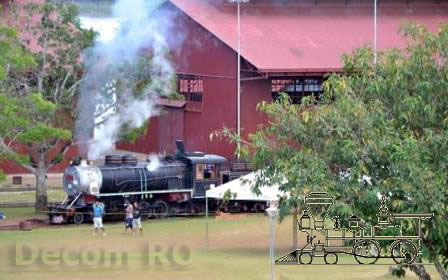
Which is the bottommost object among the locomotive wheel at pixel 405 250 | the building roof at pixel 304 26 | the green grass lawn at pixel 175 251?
the green grass lawn at pixel 175 251

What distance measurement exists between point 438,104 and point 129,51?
2896 centimetres

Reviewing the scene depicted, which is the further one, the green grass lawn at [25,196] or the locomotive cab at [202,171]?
the green grass lawn at [25,196]

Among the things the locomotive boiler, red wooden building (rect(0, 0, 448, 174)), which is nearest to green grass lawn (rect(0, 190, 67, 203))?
red wooden building (rect(0, 0, 448, 174))

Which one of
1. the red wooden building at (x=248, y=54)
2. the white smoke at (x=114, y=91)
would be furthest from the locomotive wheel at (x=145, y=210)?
the red wooden building at (x=248, y=54)

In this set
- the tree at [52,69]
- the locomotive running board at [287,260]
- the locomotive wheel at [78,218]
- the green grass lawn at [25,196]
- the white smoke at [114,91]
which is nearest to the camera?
the locomotive running board at [287,260]

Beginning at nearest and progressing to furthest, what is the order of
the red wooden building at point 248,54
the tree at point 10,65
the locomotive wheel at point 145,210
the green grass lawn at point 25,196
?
the tree at point 10,65 → the locomotive wheel at point 145,210 → the green grass lawn at point 25,196 → the red wooden building at point 248,54

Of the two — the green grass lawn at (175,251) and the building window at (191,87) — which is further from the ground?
the building window at (191,87)

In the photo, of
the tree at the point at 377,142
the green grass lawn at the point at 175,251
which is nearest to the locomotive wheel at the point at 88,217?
the green grass lawn at the point at 175,251

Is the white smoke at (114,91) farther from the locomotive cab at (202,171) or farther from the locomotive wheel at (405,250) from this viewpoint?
the locomotive wheel at (405,250)

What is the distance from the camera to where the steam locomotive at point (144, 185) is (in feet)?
119

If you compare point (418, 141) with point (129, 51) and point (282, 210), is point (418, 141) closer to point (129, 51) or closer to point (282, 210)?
point (282, 210)

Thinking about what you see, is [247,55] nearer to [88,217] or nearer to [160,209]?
[160,209]

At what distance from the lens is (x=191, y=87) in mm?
48062

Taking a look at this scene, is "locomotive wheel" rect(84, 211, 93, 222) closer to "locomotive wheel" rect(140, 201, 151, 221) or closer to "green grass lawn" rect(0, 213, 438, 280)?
"green grass lawn" rect(0, 213, 438, 280)
